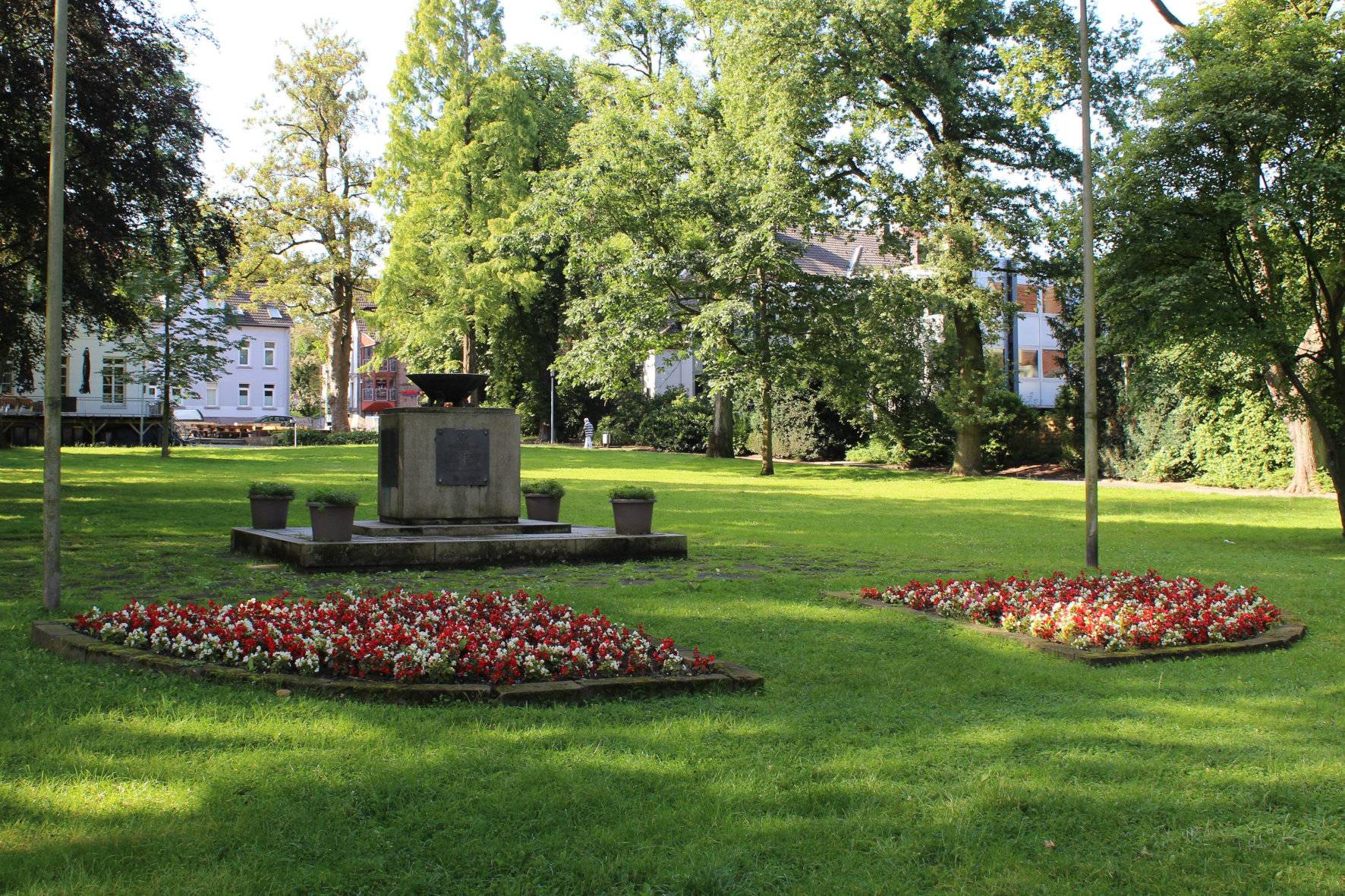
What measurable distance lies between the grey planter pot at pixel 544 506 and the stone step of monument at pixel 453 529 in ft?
1.80

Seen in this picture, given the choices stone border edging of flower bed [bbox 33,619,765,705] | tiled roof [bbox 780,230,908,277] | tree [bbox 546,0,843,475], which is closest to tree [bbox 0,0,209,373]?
stone border edging of flower bed [bbox 33,619,765,705]

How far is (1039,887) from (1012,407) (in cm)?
3226

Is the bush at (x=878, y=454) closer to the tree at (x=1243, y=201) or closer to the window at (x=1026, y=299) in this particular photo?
the window at (x=1026, y=299)

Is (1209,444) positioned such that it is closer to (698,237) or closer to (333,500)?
(698,237)

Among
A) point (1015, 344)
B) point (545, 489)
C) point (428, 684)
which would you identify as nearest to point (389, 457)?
point (545, 489)

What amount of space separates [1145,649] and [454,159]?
1567 inches

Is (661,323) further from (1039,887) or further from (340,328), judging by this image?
(1039,887)

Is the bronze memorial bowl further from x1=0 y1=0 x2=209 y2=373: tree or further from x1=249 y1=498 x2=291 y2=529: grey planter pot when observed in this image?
x1=0 y1=0 x2=209 y2=373: tree

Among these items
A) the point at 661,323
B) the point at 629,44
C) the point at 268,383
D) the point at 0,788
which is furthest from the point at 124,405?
the point at 0,788

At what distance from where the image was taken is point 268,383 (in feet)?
239

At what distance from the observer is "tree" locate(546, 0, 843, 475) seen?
29.4 meters

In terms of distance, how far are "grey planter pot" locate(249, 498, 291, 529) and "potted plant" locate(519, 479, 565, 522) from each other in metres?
3.03

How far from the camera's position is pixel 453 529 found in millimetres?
12836

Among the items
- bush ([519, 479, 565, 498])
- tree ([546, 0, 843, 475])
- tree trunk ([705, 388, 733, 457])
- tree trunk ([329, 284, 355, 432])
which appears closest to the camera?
bush ([519, 479, 565, 498])
